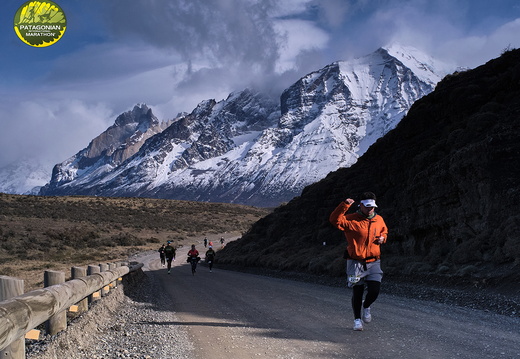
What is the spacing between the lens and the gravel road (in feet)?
22.1

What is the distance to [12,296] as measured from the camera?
16.2 feet

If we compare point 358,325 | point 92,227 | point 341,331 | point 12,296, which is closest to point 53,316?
point 12,296

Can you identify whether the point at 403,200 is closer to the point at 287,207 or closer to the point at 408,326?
the point at 408,326

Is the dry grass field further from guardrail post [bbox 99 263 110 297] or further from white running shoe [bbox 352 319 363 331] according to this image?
white running shoe [bbox 352 319 363 331]

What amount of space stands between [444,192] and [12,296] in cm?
1827

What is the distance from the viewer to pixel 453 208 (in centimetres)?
1953

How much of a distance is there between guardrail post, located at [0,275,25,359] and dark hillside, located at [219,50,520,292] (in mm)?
11812

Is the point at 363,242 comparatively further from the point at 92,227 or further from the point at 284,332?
the point at 92,227

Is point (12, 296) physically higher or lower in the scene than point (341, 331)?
higher

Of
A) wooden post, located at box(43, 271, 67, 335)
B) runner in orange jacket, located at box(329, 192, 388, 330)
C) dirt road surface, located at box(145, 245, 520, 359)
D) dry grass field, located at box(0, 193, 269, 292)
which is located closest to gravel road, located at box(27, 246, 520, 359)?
dirt road surface, located at box(145, 245, 520, 359)

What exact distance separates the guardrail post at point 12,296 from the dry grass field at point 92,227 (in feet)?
71.4

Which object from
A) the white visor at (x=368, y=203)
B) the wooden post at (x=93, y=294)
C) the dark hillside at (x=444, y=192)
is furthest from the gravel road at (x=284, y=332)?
the dark hillside at (x=444, y=192)

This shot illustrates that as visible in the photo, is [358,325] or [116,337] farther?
[116,337]

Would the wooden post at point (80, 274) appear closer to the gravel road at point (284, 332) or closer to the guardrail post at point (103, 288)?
the gravel road at point (284, 332)
